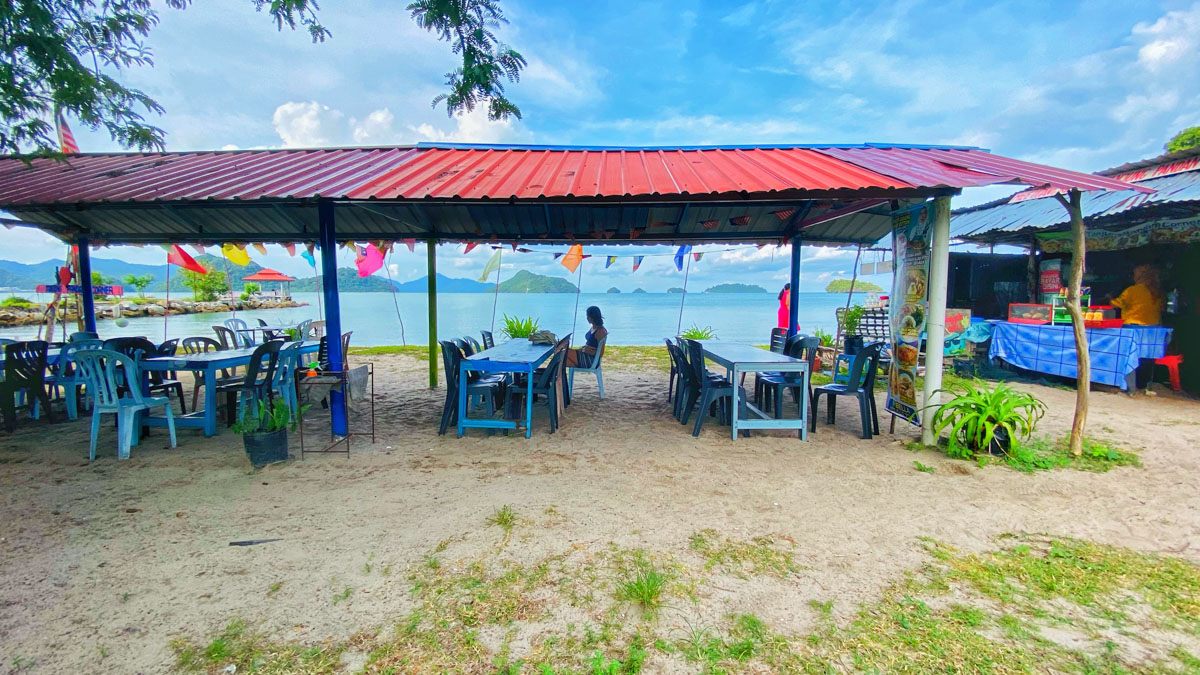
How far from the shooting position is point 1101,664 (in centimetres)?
189

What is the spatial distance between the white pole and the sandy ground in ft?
1.93

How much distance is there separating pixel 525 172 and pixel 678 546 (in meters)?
4.05

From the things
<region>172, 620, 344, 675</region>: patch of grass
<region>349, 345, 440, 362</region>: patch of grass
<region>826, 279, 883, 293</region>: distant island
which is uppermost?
<region>826, 279, 883, 293</region>: distant island

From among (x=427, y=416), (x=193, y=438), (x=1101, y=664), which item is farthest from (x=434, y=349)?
(x=1101, y=664)

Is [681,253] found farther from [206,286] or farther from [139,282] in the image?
[206,286]

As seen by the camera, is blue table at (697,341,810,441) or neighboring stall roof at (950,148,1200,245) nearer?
blue table at (697,341,810,441)

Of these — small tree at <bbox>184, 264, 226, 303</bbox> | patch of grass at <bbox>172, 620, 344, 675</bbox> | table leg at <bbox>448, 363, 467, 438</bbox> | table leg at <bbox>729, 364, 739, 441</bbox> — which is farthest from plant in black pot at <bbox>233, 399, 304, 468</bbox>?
small tree at <bbox>184, 264, 226, 303</bbox>

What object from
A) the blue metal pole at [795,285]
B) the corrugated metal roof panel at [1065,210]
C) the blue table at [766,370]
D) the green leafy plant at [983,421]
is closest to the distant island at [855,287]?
the corrugated metal roof panel at [1065,210]

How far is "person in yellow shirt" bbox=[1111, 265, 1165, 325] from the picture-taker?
743 cm

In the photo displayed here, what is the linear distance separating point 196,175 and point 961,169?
7655mm

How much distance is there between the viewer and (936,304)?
4.46 m

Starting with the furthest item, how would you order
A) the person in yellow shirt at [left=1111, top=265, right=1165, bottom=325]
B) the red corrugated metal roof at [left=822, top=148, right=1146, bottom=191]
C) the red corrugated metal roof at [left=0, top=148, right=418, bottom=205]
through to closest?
the person in yellow shirt at [left=1111, top=265, right=1165, bottom=325], the red corrugated metal roof at [left=0, top=148, right=418, bottom=205], the red corrugated metal roof at [left=822, top=148, right=1146, bottom=191]

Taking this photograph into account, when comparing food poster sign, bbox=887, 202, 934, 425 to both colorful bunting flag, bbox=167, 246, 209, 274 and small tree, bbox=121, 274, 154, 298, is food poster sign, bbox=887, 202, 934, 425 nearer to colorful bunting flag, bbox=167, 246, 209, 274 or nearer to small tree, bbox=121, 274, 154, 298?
colorful bunting flag, bbox=167, 246, 209, 274

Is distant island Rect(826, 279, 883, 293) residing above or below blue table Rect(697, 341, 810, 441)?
above
